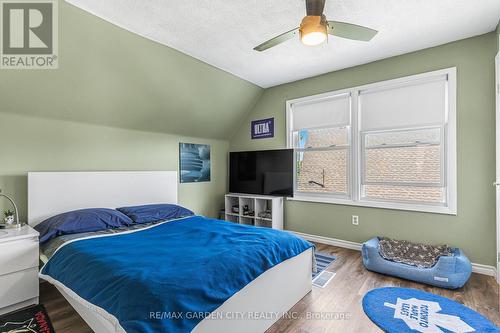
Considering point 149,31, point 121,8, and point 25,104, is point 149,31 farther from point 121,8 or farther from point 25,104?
point 25,104

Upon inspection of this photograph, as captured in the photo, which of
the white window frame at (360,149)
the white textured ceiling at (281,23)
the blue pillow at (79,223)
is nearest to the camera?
the white textured ceiling at (281,23)

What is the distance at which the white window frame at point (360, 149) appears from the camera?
9.61 ft

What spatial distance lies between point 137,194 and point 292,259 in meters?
2.36

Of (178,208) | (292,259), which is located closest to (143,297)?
(292,259)

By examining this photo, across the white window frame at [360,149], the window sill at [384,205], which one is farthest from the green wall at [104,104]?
the window sill at [384,205]

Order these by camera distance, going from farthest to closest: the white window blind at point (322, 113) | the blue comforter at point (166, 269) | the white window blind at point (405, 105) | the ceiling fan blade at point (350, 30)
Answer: the white window blind at point (322, 113) < the white window blind at point (405, 105) < the ceiling fan blade at point (350, 30) < the blue comforter at point (166, 269)

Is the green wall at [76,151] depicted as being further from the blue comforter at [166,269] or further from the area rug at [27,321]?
the blue comforter at [166,269]

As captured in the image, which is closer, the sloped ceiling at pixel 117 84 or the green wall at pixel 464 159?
the sloped ceiling at pixel 117 84

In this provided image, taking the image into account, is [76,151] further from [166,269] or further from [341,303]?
[341,303]

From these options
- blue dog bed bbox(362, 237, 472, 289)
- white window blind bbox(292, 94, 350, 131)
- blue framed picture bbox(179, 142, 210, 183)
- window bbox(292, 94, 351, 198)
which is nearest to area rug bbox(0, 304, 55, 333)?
blue framed picture bbox(179, 142, 210, 183)

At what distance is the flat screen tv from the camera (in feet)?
13.5

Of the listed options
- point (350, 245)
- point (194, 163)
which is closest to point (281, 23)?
point (194, 163)

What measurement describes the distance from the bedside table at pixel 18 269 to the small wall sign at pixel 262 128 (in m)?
3.38

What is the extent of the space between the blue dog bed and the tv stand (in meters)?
1.67
